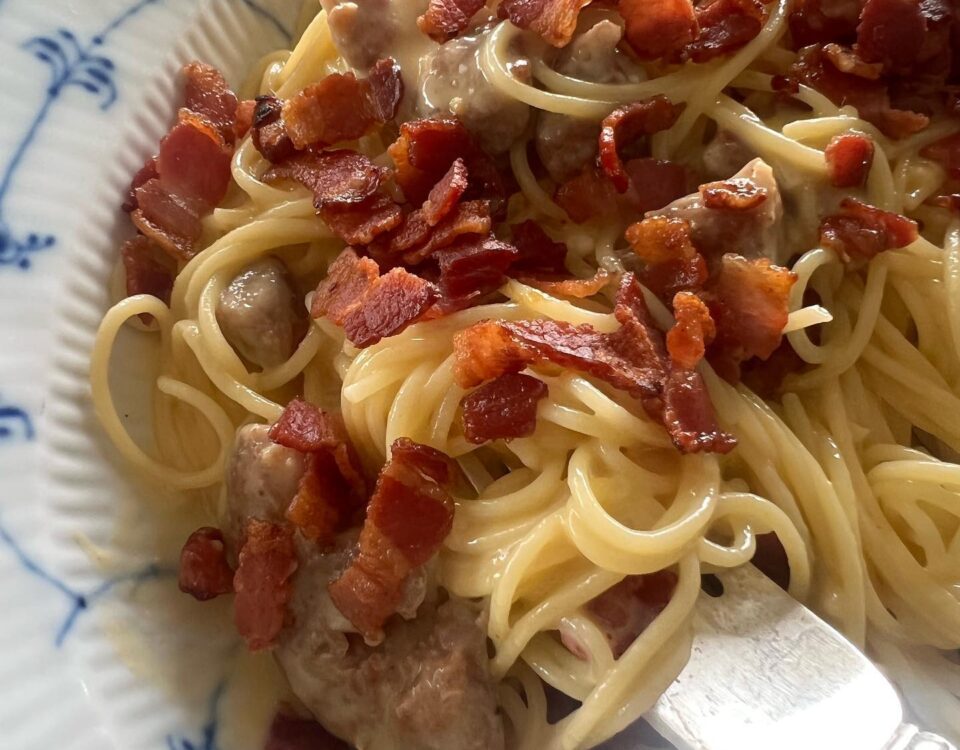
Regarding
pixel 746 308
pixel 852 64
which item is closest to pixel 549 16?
pixel 852 64

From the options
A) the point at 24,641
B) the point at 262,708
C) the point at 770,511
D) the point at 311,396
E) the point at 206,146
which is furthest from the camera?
the point at 206,146

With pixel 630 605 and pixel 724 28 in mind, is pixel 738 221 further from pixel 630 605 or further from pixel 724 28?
pixel 630 605

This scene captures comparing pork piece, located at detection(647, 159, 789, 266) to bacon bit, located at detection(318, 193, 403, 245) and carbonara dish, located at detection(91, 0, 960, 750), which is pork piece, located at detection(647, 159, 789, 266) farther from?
bacon bit, located at detection(318, 193, 403, 245)

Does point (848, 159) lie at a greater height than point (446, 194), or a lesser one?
lesser

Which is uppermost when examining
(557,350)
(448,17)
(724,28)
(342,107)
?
(448,17)

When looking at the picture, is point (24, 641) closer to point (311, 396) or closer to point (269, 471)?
point (269, 471)

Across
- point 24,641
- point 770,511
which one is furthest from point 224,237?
point 770,511

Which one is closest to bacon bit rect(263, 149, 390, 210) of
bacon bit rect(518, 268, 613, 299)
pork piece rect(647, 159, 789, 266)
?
bacon bit rect(518, 268, 613, 299)
